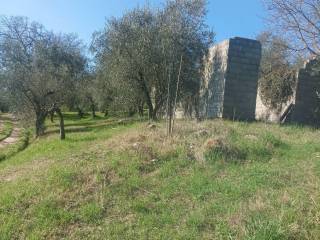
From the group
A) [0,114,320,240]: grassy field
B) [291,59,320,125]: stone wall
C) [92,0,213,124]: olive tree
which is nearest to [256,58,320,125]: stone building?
[291,59,320,125]: stone wall

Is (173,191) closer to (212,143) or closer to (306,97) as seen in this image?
(212,143)

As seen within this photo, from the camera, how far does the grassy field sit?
6426 millimetres

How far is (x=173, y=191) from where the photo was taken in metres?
7.92

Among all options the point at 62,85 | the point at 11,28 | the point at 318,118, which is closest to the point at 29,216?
the point at 318,118

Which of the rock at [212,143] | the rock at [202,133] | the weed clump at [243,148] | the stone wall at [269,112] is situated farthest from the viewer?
the stone wall at [269,112]

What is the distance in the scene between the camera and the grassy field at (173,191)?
6.43 metres

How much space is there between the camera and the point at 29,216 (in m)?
7.51

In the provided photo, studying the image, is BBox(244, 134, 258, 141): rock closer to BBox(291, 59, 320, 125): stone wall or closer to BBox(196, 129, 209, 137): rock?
BBox(196, 129, 209, 137): rock

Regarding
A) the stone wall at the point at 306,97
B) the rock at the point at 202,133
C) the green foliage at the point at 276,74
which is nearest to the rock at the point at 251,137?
the rock at the point at 202,133

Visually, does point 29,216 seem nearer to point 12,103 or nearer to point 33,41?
point 12,103

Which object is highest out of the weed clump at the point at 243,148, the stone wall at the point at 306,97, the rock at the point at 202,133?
the stone wall at the point at 306,97

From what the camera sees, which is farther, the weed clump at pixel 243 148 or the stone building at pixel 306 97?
the stone building at pixel 306 97

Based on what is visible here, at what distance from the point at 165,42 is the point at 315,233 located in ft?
49.5

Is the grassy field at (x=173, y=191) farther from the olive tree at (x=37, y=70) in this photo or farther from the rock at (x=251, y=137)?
the olive tree at (x=37, y=70)
